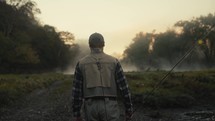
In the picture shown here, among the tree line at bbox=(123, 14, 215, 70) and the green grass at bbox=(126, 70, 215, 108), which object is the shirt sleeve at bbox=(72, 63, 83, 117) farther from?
the tree line at bbox=(123, 14, 215, 70)

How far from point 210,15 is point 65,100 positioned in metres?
113

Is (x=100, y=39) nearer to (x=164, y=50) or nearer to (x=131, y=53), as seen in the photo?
(x=164, y=50)

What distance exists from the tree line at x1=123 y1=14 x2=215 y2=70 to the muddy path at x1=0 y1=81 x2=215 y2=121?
77.4 m

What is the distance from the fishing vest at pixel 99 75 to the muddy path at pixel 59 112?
14.1m

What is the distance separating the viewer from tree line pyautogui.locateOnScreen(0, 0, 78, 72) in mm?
74500

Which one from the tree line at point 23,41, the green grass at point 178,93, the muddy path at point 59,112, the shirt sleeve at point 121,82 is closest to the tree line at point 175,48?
the tree line at point 23,41

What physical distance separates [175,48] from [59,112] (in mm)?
107391

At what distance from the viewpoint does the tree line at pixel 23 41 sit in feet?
244

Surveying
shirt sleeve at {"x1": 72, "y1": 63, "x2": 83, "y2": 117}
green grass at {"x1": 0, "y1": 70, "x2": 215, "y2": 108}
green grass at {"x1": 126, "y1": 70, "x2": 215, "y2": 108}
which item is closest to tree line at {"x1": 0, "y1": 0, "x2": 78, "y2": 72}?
green grass at {"x1": 0, "y1": 70, "x2": 215, "y2": 108}

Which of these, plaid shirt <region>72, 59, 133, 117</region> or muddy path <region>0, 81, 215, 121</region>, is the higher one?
plaid shirt <region>72, 59, 133, 117</region>

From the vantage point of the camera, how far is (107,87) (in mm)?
6652

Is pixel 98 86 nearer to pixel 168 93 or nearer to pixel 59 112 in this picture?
pixel 59 112

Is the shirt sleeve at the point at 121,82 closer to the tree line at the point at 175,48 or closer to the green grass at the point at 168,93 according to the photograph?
the green grass at the point at 168,93

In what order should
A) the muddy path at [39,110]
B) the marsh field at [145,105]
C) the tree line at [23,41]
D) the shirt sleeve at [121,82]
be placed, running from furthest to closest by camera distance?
the tree line at [23,41], the marsh field at [145,105], the muddy path at [39,110], the shirt sleeve at [121,82]
